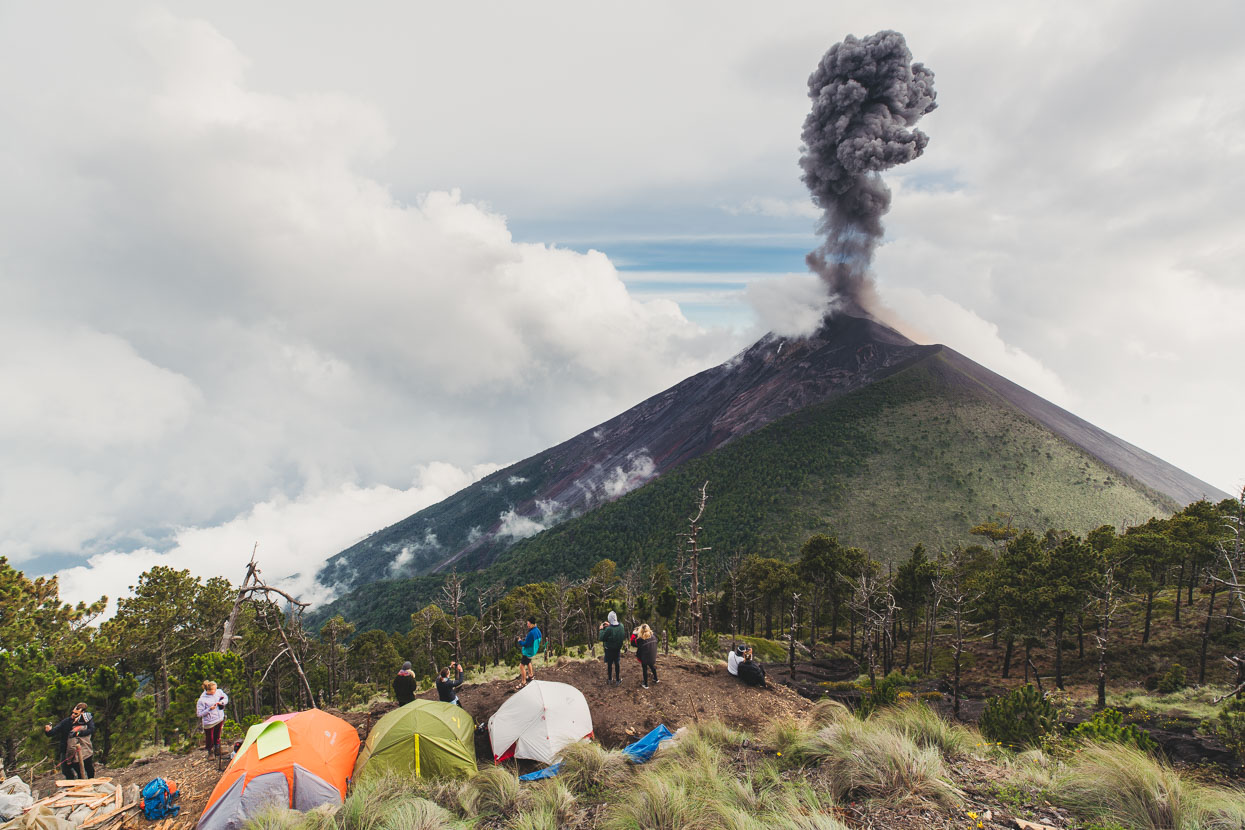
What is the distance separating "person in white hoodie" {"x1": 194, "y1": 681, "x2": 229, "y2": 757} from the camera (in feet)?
34.7

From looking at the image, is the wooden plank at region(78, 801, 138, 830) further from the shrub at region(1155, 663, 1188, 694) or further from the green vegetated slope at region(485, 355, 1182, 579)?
the green vegetated slope at region(485, 355, 1182, 579)

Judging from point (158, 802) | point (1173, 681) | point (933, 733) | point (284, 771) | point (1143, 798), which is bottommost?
point (1173, 681)

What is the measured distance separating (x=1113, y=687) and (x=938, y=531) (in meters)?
46.7

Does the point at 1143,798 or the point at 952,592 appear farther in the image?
the point at 952,592

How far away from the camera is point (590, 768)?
8031mm

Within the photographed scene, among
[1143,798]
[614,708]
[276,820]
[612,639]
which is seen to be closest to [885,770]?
[1143,798]

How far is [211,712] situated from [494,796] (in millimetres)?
7347

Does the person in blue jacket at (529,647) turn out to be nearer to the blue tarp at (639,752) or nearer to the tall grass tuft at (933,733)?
the blue tarp at (639,752)

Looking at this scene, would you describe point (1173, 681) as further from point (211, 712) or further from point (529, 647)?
point (211, 712)

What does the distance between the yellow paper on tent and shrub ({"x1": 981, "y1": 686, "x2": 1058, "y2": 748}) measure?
14.0 meters

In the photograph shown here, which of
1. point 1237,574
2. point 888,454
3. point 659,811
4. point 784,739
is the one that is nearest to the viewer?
point 659,811

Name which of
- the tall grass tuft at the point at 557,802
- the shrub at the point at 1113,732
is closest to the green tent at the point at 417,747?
the tall grass tuft at the point at 557,802

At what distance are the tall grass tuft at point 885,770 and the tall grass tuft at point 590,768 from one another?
117 inches

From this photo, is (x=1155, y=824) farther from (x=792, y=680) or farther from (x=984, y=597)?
(x=984, y=597)
